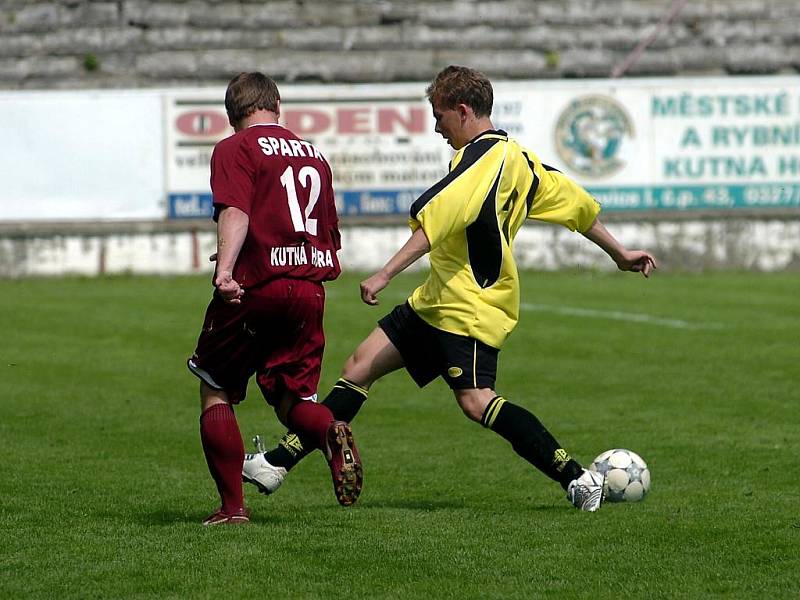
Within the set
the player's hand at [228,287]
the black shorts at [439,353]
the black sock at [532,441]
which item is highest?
the player's hand at [228,287]

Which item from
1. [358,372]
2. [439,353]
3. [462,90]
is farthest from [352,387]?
[462,90]

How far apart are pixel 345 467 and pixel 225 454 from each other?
59 centimetres

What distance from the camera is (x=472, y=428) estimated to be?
962cm

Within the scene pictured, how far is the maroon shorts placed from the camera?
5950 millimetres

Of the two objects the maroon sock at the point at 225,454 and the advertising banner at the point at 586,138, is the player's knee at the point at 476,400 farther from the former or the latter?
the advertising banner at the point at 586,138

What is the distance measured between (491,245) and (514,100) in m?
16.8

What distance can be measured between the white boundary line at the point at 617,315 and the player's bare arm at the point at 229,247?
384 inches

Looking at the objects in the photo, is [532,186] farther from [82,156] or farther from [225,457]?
[82,156]

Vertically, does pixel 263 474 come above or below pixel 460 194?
below

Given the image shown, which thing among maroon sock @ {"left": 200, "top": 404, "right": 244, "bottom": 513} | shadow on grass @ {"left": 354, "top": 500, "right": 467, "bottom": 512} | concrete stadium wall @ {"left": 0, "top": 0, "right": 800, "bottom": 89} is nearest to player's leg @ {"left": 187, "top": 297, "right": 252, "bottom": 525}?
maroon sock @ {"left": 200, "top": 404, "right": 244, "bottom": 513}

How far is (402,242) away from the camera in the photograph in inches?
901

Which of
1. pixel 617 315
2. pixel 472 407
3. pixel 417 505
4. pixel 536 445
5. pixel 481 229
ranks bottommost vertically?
pixel 617 315

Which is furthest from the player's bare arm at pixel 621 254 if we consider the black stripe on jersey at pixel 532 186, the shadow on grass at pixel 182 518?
the shadow on grass at pixel 182 518

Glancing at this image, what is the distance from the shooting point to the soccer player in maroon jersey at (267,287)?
231 inches
